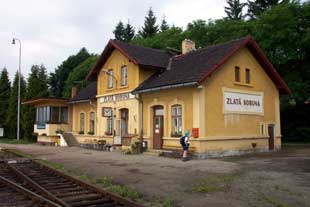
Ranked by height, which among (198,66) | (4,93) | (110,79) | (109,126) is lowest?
(109,126)

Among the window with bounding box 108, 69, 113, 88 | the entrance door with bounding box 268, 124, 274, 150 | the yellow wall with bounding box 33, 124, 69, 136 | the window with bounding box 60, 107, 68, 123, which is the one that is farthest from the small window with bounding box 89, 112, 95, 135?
the entrance door with bounding box 268, 124, 274, 150

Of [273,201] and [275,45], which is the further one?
[275,45]

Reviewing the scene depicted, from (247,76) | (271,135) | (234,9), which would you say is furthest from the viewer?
(234,9)

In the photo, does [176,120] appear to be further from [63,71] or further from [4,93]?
[63,71]

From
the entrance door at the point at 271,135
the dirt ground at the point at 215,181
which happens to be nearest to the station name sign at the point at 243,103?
the entrance door at the point at 271,135

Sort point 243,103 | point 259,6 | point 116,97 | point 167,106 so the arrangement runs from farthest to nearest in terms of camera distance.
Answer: point 259,6
point 116,97
point 243,103
point 167,106

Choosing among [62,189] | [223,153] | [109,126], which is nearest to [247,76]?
[223,153]

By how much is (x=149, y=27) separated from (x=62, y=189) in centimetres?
5488

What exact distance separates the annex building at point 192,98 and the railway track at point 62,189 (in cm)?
744

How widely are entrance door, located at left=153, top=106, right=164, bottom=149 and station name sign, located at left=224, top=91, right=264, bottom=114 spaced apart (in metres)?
3.56

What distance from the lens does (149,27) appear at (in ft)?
202

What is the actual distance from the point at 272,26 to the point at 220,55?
1177cm

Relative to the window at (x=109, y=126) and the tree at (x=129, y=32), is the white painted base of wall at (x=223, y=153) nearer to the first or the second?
the window at (x=109, y=126)

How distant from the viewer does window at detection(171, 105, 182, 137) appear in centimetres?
1808
